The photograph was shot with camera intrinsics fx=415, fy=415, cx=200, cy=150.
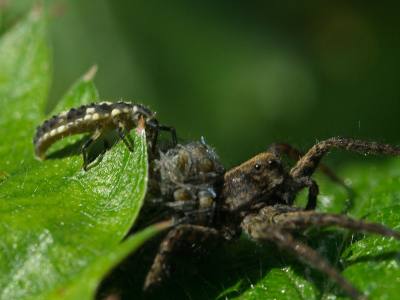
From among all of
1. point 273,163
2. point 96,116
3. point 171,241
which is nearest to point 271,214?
point 273,163

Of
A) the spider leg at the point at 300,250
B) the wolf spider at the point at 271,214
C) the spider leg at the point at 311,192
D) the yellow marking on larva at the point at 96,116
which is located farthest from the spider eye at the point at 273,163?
the yellow marking on larva at the point at 96,116

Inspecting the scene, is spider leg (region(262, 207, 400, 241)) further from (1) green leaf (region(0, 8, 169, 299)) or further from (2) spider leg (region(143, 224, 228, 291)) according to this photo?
(1) green leaf (region(0, 8, 169, 299))

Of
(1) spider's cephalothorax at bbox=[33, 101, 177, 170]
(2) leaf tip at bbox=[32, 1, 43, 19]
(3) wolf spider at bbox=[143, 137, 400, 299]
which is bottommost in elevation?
(3) wolf spider at bbox=[143, 137, 400, 299]

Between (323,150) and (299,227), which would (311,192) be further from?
(299,227)

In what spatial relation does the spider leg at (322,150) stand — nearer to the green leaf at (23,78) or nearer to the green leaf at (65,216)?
the green leaf at (65,216)

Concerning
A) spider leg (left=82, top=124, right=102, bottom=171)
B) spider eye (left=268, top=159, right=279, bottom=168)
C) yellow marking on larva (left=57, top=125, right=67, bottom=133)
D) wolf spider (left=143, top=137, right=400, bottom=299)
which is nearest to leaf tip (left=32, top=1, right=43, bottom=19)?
yellow marking on larva (left=57, top=125, right=67, bottom=133)

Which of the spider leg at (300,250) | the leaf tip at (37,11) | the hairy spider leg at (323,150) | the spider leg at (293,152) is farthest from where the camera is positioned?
the leaf tip at (37,11)
